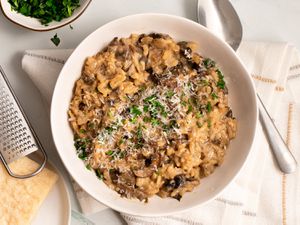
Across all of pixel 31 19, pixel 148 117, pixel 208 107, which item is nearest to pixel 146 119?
pixel 148 117

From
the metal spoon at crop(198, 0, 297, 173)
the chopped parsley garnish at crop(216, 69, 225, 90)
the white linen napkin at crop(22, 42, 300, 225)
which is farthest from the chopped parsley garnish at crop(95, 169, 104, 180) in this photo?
the metal spoon at crop(198, 0, 297, 173)

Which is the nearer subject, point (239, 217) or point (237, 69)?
point (237, 69)

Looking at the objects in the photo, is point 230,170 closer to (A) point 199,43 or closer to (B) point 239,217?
(B) point 239,217

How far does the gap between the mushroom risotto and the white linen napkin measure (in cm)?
45

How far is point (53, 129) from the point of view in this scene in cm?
333

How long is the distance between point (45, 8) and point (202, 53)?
46.3 inches

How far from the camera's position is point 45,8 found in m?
3.79

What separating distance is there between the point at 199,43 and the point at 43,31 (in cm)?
111

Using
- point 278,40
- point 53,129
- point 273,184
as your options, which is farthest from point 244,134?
point 53,129

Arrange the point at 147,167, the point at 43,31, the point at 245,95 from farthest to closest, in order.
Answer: the point at 43,31
the point at 245,95
the point at 147,167

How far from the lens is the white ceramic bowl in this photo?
3.36 m

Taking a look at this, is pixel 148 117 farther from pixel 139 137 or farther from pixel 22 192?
pixel 22 192

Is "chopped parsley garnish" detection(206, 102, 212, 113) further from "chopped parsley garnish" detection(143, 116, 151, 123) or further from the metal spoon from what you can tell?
the metal spoon

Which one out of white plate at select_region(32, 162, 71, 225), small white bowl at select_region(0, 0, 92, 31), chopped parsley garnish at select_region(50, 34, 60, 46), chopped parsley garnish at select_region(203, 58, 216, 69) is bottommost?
white plate at select_region(32, 162, 71, 225)
